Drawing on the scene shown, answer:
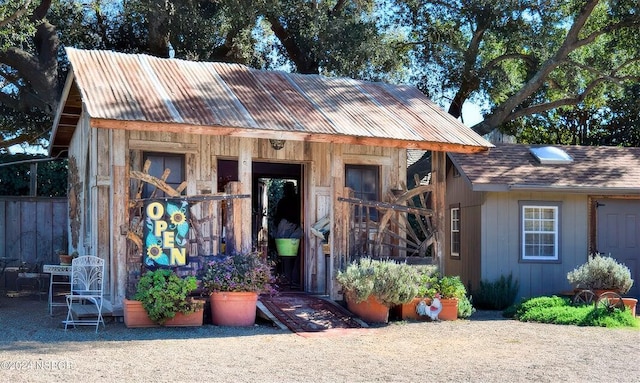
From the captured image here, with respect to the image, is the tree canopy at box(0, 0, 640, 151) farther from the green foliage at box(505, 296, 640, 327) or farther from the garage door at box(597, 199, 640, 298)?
the green foliage at box(505, 296, 640, 327)

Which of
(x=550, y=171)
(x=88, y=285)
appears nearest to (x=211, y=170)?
(x=88, y=285)

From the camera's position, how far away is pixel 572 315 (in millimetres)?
12492

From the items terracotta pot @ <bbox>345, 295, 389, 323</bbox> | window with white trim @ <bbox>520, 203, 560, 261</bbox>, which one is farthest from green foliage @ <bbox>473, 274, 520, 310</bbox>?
terracotta pot @ <bbox>345, 295, 389, 323</bbox>

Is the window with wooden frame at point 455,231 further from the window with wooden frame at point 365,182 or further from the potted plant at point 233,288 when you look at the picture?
the potted plant at point 233,288

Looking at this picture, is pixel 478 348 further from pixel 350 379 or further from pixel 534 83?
pixel 534 83

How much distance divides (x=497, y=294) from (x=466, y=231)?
82.3 inches

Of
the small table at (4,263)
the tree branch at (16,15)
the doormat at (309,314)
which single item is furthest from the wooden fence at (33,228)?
the doormat at (309,314)

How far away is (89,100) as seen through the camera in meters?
10.8

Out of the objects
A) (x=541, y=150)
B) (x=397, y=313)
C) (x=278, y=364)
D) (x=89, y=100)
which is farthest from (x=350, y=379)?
(x=541, y=150)

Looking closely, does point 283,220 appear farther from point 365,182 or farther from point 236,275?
point 236,275

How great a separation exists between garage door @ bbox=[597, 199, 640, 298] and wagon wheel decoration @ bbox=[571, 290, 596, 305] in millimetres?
2538

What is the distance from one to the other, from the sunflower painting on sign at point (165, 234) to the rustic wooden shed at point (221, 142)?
311mm

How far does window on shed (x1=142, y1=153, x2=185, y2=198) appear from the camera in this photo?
493 inches

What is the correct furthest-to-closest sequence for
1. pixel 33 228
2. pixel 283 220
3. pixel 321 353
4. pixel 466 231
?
pixel 33 228
pixel 466 231
pixel 283 220
pixel 321 353
